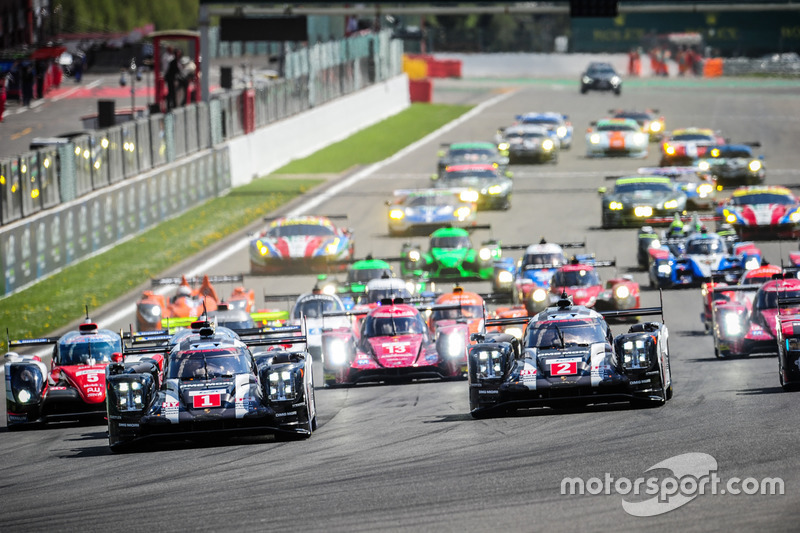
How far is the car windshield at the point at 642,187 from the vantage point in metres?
46.8

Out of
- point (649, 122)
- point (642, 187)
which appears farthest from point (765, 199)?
point (649, 122)

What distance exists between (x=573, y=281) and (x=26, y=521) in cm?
1927

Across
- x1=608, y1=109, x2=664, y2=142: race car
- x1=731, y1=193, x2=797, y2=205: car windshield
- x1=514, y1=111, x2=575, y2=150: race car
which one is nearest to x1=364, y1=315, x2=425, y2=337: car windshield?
x1=731, y1=193, x2=797, y2=205: car windshield

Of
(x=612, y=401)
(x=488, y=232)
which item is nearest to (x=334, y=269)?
(x=488, y=232)

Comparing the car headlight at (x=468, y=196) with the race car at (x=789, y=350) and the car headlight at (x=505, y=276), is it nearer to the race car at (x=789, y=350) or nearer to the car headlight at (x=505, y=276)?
the car headlight at (x=505, y=276)

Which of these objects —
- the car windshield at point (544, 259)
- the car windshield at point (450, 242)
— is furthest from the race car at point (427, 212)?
the car windshield at point (544, 259)

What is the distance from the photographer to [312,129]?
67.6m

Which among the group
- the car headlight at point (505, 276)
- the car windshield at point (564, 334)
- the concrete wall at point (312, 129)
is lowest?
the concrete wall at point (312, 129)

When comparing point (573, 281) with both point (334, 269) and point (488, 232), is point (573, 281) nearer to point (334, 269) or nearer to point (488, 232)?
point (334, 269)

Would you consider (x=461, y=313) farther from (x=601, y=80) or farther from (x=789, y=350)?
(x=601, y=80)

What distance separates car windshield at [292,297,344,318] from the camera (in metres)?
31.8

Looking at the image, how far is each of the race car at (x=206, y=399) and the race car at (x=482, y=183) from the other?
28891 millimetres

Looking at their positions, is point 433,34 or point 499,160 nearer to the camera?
point 499,160

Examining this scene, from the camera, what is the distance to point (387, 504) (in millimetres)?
17141
